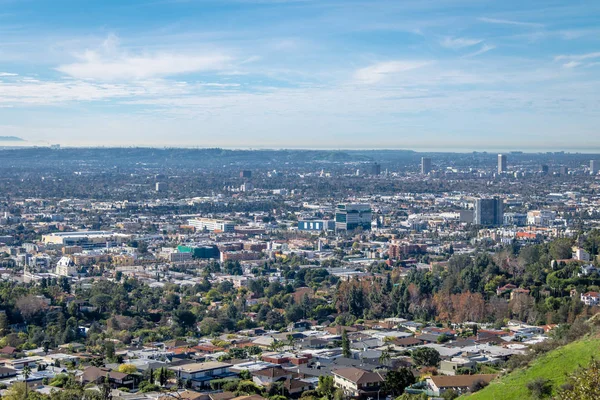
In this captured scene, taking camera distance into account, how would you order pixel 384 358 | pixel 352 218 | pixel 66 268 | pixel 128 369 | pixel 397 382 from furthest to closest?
1. pixel 352 218
2. pixel 66 268
3. pixel 384 358
4. pixel 128 369
5. pixel 397 382

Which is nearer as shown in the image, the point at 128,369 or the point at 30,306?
the point at 128,369

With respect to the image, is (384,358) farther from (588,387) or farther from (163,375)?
(588,387)

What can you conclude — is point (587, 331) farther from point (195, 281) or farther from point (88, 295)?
point (195, 281)

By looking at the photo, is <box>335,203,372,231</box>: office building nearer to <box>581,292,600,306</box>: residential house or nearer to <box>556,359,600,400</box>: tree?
<box>581,292,600,306</box>: residential house

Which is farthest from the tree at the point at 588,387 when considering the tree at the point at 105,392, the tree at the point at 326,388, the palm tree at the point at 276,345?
the palm tree at the point at 276,345

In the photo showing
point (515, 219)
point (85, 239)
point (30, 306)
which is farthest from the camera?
point (515, 219)

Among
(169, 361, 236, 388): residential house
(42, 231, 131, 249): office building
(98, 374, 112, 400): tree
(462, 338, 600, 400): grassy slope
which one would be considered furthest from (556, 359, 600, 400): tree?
(42, 231, 131, 249): office building

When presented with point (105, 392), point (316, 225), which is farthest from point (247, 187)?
point (105, 392)

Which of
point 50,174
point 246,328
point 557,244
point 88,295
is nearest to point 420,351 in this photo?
point 246,328
